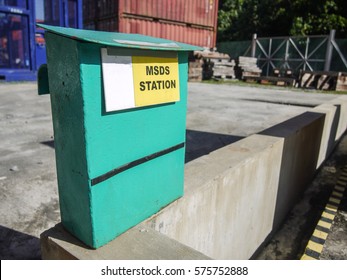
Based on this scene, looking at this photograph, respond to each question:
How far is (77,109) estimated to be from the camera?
1.23 meters

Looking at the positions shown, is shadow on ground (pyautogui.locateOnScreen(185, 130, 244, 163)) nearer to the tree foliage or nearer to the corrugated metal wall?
the corrugated metal wall

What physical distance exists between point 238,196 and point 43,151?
268 cm

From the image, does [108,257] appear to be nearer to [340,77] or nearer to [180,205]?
[180,205]

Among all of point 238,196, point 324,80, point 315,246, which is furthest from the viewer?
point 324,80

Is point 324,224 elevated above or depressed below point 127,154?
below

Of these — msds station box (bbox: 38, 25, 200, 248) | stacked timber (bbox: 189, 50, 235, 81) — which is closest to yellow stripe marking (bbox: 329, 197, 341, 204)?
msds station box (bbox: 38, 25, 200, 248)

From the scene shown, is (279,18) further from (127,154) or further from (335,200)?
(127,154)

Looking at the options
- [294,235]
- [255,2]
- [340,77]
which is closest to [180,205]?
[294,235]

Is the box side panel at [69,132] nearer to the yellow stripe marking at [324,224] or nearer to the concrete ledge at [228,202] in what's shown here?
the concrete ledge at [228,202]

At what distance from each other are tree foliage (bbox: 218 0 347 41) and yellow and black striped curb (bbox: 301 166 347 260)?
17624mm

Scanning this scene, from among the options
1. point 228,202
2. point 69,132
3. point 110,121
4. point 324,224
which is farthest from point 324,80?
point 69,132

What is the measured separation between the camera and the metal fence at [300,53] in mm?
16172

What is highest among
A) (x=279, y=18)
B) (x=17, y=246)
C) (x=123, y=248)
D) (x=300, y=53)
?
(x=279, y=18)

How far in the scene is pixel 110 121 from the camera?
132 cm
